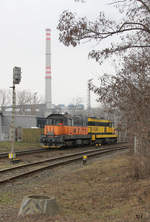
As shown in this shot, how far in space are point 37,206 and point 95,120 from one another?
83.7ft

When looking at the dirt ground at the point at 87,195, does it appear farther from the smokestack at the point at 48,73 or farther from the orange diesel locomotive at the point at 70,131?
the smokestack at the point at 48,73

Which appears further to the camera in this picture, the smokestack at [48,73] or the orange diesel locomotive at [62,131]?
the smokestack at [48,73]

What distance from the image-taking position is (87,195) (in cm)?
848

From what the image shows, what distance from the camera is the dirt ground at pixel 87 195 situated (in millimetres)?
6152

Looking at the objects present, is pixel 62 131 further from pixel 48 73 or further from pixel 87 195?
pixel 48 73

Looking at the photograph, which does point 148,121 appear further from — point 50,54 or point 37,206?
point 50,54

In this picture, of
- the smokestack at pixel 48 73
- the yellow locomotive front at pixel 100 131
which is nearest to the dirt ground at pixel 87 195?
the yellow locomotive front at pixel 100 131

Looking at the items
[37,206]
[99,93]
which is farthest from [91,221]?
[99,93]

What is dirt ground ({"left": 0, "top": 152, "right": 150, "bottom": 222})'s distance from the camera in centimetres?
615

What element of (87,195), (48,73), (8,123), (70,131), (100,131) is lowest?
(87,195)

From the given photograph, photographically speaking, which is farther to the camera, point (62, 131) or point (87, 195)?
point (62, 131)

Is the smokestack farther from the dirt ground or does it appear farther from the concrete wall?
the dirt ground

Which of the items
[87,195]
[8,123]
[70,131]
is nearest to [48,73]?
[8,123]

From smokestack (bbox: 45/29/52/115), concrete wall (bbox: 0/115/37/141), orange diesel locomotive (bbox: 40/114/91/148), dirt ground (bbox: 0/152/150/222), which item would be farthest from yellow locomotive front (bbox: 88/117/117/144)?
smokestack (bbox: 45/29/52/115)
